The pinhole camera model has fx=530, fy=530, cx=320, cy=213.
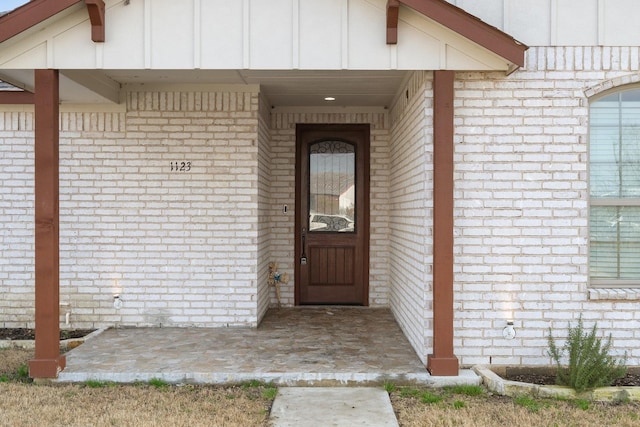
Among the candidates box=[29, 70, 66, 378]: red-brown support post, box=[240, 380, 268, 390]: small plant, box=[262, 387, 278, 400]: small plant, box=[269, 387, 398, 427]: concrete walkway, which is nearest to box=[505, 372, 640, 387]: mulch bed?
box=[269, 387, 398, 427]: concrete walkway

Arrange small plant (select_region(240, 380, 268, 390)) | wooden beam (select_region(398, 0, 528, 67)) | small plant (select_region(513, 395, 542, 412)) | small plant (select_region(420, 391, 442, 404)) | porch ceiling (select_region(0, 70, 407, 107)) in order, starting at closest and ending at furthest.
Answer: small plant (select_region(513, 395, 542, 412)) → small plant (select_region(420, 391, 442, 404)) → wooden beam (select_region(398, 0, 528, 67)) → small plant (select_region(240, 380, 268, 390)) → porch ceiling (select_region(0, 70, 407, 107))

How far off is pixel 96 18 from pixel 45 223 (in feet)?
6.16

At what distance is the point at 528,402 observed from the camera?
432 cm

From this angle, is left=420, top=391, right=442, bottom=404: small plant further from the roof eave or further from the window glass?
the window glass

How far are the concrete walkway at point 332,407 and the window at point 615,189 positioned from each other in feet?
8.40

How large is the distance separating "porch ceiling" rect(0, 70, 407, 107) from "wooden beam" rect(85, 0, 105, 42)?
0.70m

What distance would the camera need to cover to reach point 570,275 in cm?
505

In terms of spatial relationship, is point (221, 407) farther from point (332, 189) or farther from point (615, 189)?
point (332, 189)

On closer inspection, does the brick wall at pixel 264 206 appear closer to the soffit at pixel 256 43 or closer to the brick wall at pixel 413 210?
the brick wall at pixel 413 210

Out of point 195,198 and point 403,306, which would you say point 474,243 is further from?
point 195,198

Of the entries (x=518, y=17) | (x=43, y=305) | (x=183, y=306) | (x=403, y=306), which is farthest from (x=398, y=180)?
(x=43, y=305)

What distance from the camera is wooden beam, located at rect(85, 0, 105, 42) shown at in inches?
178

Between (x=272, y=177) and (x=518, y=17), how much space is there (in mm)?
4229

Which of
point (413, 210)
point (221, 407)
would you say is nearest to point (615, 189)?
point (413, 210)
